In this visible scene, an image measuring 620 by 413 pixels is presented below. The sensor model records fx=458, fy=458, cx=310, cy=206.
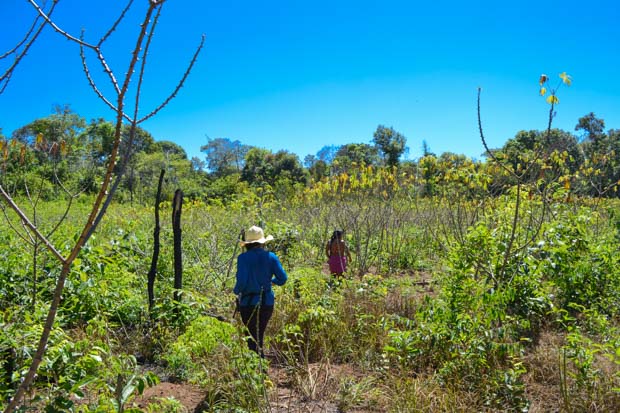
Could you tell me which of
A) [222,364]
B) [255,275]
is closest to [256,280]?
[255,275]

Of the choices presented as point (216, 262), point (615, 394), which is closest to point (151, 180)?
point (216, 262)

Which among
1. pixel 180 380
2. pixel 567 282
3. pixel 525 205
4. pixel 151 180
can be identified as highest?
pixel 151 180

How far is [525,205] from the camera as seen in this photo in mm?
5207

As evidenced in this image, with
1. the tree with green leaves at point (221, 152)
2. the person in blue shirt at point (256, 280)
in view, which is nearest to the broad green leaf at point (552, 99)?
the person in blue shirt at point (256, 280)

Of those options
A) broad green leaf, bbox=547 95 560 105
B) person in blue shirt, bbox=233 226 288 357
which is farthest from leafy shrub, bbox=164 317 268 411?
broad green leaf, bbox=547 95 560 105

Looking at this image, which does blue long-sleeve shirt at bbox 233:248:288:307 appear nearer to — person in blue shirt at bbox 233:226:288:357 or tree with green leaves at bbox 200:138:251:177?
person in blue shirt at bbox 233:226:288:357

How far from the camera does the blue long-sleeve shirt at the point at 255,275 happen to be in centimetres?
394

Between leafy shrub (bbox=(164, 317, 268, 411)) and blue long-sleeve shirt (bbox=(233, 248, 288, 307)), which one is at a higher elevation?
blue long-sleeve shirt (bbox=(233, 248, 288, 307))

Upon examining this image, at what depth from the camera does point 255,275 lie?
12.9 ft

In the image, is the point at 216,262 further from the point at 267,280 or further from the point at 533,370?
the point at 533,370

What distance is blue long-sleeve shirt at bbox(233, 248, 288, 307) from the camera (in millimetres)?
Answer: 3941

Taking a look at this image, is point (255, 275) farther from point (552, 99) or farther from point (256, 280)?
point (552, 99)

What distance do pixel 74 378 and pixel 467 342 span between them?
2.73 metres

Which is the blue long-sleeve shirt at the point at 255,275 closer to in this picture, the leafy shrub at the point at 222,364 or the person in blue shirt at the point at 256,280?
the person in blue shirt at the point at 256,280
